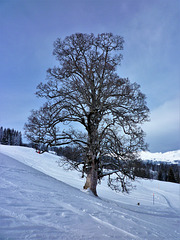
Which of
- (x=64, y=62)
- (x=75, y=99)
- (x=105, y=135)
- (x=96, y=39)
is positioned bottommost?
(x=105, y=135)

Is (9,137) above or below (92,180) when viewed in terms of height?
above

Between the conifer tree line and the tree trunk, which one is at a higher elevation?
the conifer tree line

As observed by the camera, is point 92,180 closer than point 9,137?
Yes

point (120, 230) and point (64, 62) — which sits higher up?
point (64, 62)

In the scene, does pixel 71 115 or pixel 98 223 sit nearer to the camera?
pixel 98 223

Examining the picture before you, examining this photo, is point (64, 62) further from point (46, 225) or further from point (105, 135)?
point (46, 225)

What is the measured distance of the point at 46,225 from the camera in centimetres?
268

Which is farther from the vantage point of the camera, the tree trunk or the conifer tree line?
the conifer tree line

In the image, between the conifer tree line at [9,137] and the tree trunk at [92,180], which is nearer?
the tree trunk at [92,180]

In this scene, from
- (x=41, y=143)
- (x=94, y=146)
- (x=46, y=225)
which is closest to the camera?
(x=46, y=225)

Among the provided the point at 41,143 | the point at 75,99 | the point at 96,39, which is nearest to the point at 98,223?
the point at 41,143

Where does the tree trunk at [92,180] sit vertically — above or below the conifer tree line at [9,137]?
below

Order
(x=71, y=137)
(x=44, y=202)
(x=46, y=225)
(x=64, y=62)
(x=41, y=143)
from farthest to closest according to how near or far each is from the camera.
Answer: (x=64, y=62) < (x=71, y=137) < (x=41, y=143) < (x=44, y=202) < (x=46, y=225)

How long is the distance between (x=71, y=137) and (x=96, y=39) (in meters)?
5.88
